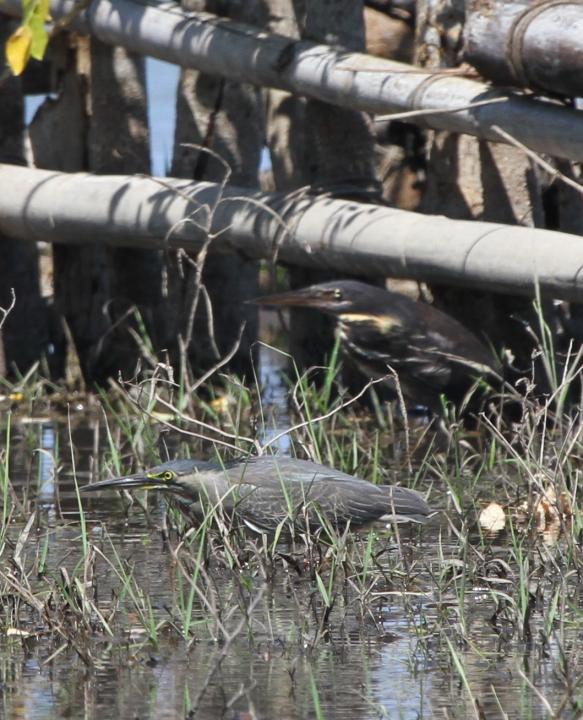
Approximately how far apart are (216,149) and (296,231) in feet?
4.15

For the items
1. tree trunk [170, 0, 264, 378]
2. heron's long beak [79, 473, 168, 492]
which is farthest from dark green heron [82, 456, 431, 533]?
tree trunk [170, 0, 264, 378]

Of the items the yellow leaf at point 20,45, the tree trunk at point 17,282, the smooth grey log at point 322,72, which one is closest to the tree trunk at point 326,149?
the smooth grey log at point 322,72

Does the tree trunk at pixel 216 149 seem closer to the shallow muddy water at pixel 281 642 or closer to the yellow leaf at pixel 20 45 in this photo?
the yellow leaf at pixel 20 45

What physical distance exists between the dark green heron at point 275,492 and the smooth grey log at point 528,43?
2033 millimetres

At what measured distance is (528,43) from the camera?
6012 millimetres

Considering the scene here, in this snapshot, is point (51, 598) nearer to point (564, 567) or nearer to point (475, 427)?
point (564, 567)

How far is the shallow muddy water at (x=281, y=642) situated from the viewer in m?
3.20

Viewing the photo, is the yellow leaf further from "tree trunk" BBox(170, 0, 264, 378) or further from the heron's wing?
"tree trunk" BBox(170, 0, 264, 378)

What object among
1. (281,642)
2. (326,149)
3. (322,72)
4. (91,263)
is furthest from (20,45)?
(91,263)

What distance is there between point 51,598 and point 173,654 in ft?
1.12

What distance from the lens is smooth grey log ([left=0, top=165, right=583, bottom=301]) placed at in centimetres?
611

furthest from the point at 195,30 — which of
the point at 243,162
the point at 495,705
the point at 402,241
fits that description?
the point at 495,705

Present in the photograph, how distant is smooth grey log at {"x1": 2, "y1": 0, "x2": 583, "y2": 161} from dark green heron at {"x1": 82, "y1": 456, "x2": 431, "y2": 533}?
75.9 inches

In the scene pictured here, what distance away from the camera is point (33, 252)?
334 inches
